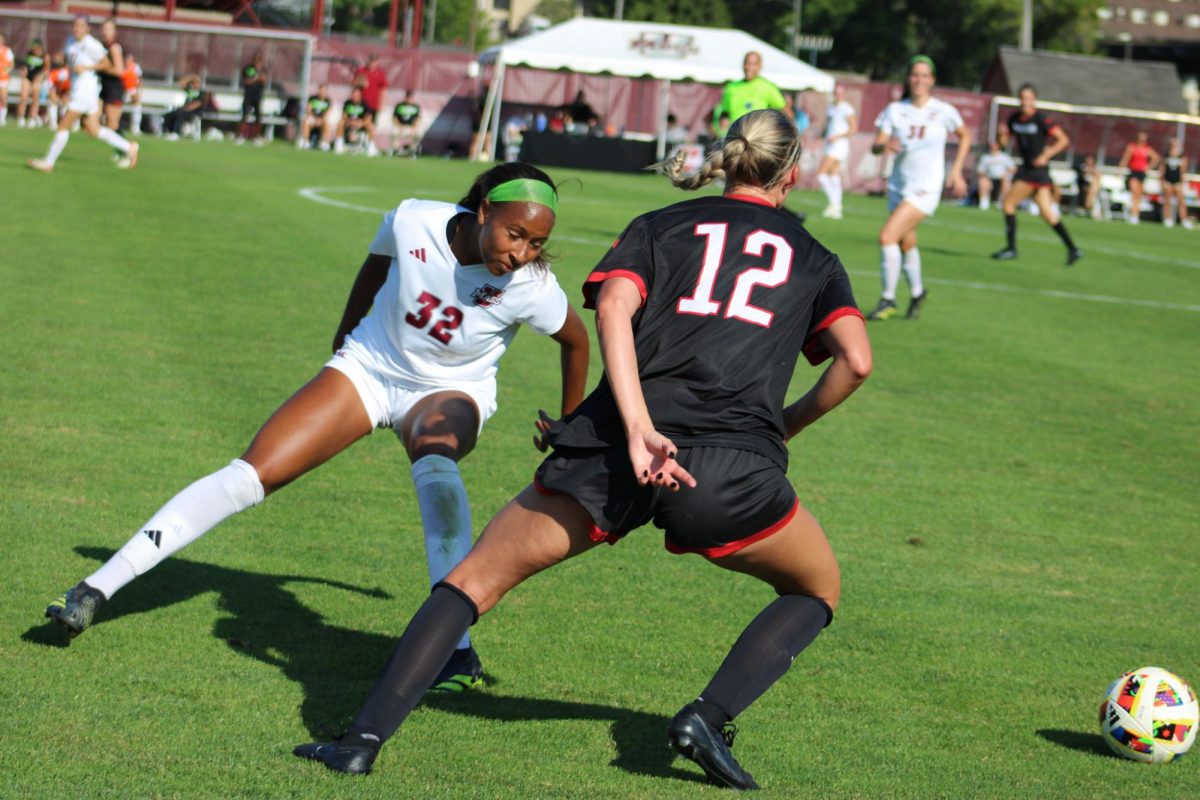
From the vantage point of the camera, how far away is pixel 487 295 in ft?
16.5

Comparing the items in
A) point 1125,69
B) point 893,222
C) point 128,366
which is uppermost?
point 1125,69

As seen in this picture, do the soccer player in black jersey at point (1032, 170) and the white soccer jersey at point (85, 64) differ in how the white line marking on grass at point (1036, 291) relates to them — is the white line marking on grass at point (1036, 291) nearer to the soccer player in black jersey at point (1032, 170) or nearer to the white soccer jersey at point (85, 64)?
the soccer player in black jersey at point (1032, 170)

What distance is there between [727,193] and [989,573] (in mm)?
3329

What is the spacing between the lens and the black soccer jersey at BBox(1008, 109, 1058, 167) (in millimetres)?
21438

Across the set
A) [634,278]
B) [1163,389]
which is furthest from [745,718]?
[1163,389]

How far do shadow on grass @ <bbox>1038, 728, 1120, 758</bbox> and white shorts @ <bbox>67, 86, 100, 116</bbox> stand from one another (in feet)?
66.3

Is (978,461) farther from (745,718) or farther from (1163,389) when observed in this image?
(745,718)

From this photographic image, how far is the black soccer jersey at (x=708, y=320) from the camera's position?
3928 millimetres

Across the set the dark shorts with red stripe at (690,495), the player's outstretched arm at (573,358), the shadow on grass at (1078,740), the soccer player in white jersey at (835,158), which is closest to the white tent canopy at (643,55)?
the soccer player in white jersey at (835,158)

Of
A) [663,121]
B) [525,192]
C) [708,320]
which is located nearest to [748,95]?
[525,192]

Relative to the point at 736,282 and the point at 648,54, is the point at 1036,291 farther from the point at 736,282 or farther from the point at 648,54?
the point at 648,54

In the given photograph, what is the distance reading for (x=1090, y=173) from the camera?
3959cm

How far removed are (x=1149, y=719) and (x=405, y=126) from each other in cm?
3791

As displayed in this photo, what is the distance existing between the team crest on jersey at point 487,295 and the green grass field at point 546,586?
124 centimetres
